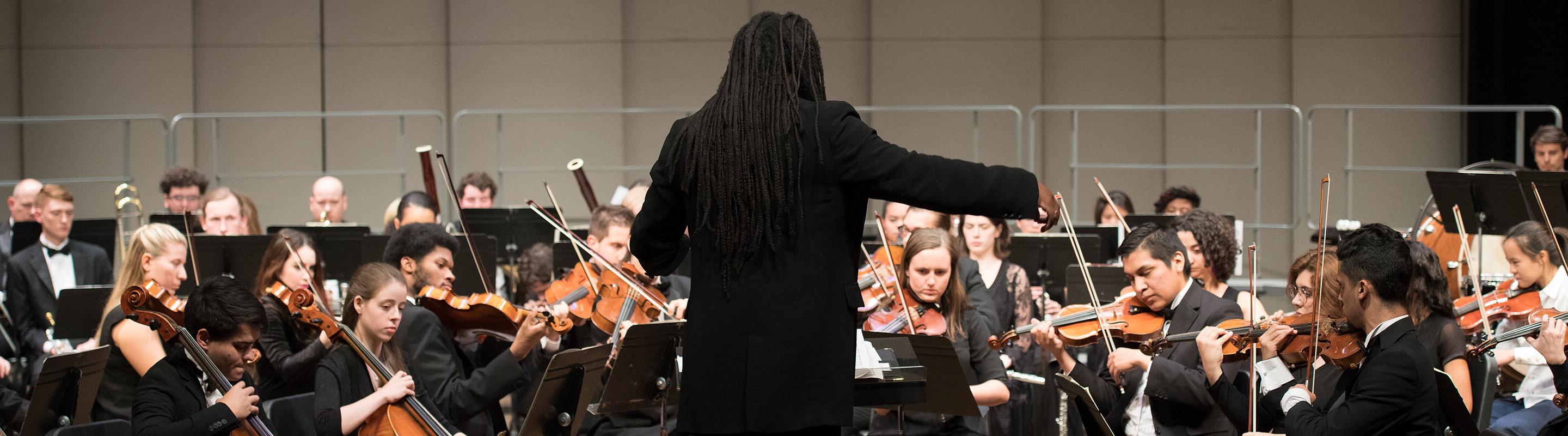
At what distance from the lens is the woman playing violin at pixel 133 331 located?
11.3ft

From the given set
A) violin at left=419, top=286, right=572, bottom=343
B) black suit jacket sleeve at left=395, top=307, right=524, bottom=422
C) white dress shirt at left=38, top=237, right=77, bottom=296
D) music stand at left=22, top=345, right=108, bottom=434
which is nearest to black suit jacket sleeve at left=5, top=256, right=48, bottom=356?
white dress shirt at left=38, top=237, right=77, bottom=296

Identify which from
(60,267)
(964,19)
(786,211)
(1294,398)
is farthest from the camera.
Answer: (964,19)

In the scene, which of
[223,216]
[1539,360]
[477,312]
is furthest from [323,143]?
[1539,360]

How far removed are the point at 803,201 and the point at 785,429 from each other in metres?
0.30

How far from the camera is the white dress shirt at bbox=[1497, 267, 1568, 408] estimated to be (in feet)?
12.9

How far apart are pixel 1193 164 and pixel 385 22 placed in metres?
5.07

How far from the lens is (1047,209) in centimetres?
185

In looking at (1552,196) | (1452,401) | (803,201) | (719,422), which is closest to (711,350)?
(719,422)

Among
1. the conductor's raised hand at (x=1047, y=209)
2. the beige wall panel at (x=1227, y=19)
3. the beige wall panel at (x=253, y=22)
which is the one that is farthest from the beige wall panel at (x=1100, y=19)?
the conductor's raised hand at (x=1047, y=209)

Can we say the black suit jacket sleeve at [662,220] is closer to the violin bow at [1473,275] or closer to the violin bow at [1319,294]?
the violin bow at [1319,294]

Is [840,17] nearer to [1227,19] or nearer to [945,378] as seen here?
[1227,19]

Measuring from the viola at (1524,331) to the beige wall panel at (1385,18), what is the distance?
507 cm

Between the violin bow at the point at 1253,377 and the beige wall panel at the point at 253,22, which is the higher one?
the beige wall panel at the point at 253,22

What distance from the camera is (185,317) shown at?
2.87m
